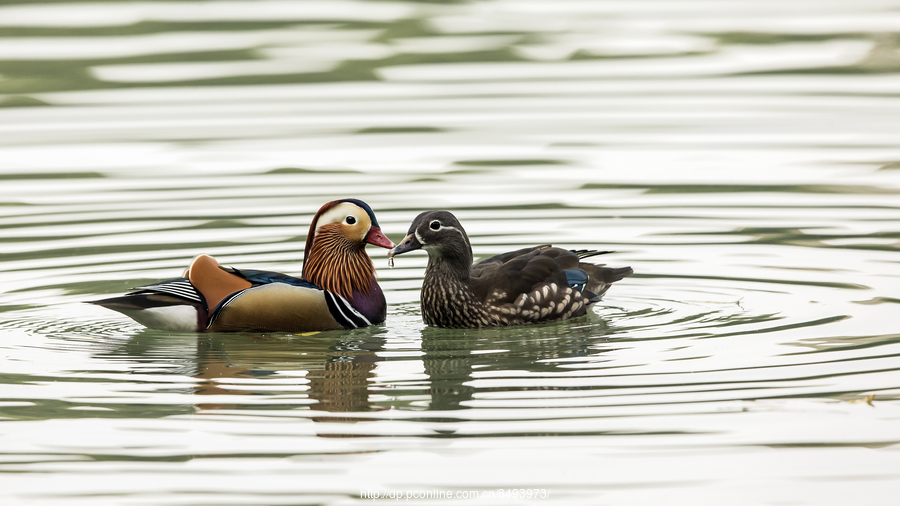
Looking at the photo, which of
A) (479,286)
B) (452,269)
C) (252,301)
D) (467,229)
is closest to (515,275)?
(479,286)

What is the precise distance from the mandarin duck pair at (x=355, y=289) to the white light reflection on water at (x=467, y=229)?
0.72ft

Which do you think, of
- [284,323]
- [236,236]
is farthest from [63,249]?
[284,323]

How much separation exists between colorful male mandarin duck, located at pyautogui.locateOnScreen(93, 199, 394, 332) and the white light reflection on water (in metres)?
0.23

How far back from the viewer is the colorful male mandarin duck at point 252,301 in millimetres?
10477

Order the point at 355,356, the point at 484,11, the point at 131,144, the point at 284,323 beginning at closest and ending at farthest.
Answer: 1. the point at 355,356
2. the point at 284,323
3. the point at 131,144
4. the point at 484,11

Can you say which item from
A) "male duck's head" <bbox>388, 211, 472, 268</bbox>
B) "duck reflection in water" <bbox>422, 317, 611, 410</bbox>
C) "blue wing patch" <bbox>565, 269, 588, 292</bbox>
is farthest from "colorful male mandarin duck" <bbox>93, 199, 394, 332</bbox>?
"blue wing patch" <bbox>565, 269, 588, 292</bbox>

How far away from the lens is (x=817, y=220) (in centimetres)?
1412

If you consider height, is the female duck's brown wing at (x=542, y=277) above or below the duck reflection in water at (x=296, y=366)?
above

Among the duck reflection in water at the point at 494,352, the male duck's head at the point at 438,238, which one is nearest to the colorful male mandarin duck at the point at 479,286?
the male duck's head at the point at 438,238

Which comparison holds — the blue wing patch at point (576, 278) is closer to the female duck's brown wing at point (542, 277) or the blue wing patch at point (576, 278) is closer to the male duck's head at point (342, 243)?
the female duck's brown wing at point (542, 277)

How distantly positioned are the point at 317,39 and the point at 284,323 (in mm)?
12254

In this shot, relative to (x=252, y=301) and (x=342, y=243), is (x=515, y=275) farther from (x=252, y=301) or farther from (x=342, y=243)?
(x=252, y=301)

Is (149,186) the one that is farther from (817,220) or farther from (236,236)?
(817,220)

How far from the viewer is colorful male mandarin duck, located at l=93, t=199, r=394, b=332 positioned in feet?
34.4
